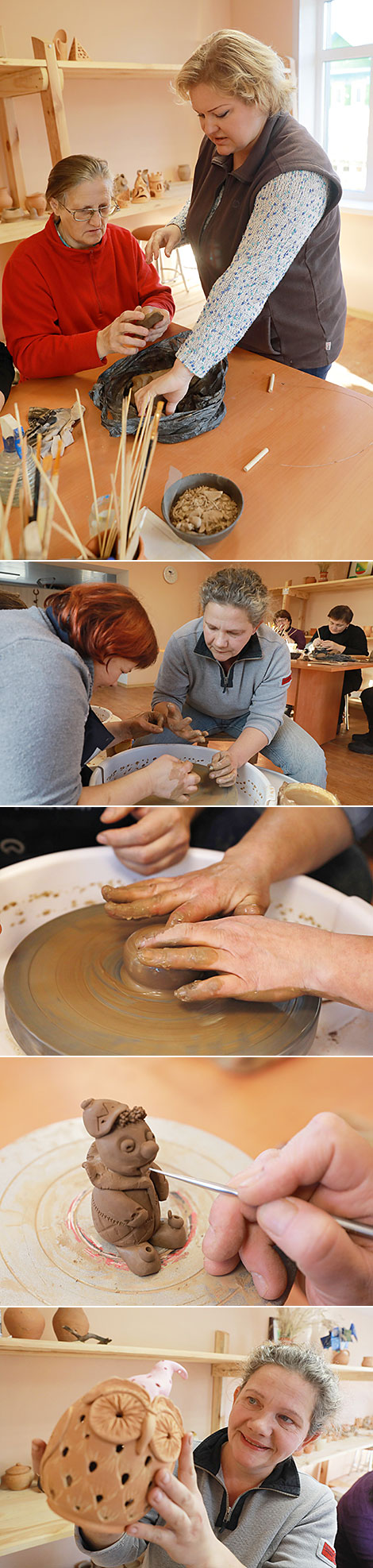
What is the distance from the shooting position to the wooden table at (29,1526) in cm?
163

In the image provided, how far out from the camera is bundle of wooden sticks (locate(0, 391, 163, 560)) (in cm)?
142

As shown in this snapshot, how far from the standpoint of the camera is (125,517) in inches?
56.5

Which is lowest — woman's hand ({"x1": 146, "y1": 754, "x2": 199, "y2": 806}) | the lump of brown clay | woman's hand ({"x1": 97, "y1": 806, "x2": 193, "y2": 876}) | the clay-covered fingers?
the clay-covered fingers

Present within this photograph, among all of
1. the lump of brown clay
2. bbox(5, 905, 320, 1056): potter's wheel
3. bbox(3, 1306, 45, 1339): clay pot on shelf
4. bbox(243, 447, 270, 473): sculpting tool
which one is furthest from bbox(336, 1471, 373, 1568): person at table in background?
bbox(243, 447, 270, 473): sculpting tool

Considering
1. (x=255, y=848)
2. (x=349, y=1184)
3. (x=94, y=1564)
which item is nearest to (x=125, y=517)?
(x=255, y=848)

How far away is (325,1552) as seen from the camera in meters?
1.66

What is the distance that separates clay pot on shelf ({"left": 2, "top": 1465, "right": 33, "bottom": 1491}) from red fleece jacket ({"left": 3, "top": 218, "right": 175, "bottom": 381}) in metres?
1.73

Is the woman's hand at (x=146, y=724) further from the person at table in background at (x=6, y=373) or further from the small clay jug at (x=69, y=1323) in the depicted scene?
the small clay jug at (x=69, y=1323)

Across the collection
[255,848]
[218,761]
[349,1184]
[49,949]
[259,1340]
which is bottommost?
[259,1340]

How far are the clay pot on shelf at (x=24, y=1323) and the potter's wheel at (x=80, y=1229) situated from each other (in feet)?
0.12

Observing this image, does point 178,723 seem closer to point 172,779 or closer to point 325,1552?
point 172,779

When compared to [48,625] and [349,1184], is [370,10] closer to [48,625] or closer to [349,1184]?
[48,625]

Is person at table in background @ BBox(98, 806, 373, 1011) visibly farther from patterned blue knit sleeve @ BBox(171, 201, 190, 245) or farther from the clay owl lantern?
patterned blue knit sleeve @ BBox(171, 201, 190, 245)

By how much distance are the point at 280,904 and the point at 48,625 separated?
629mm
